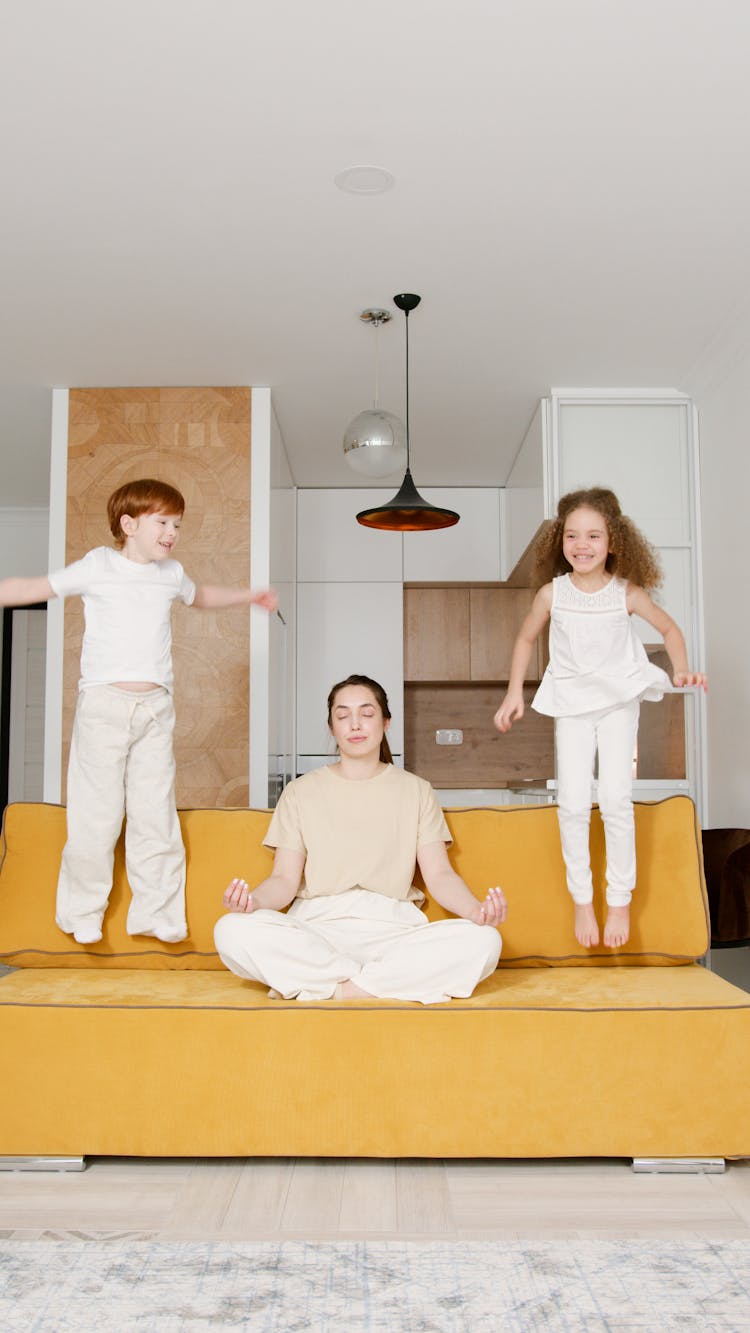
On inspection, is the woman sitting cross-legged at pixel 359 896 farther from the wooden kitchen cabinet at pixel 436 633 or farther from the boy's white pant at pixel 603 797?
the wooden kitchen cabinet at pixel 436 633

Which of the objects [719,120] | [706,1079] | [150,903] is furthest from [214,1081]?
[719,120]

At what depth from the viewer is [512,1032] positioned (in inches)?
91.0

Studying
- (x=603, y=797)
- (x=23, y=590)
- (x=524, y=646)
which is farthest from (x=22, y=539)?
(x=603, y=797)

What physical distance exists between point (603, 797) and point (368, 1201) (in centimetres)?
117

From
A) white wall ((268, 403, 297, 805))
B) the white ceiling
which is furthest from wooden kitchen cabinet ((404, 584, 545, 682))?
the white ceiling

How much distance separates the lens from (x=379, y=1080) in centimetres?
229

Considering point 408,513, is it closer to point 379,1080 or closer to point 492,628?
point 379,1080

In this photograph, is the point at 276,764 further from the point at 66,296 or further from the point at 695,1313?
the point at 695,1313

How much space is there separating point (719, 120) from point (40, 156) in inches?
76.2

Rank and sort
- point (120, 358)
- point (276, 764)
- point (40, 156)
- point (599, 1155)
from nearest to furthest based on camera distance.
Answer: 1. point (599, 1155)
2. point (40, 156)
3. point (120, 358)
4. point (276, 764)

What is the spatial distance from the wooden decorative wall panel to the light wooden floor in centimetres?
273

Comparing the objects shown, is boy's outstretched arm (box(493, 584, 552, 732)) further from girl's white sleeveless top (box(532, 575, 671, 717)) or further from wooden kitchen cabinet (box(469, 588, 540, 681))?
wooden kitchen cabinet (box(469, 588, 540, 681))

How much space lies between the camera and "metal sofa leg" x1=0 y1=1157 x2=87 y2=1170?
7.63ft

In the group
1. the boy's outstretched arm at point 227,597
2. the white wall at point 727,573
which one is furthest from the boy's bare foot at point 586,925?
the white wall at point 727,573
